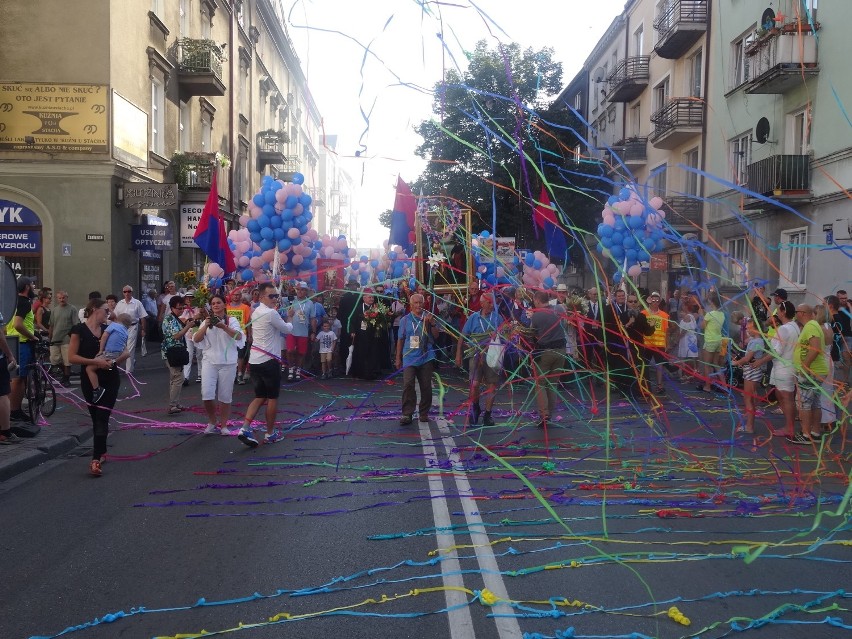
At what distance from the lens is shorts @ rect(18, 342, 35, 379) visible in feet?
33.1

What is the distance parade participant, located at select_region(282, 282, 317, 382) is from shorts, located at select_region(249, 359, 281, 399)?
5974 millimetres

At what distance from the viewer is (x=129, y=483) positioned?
7332 millimetres

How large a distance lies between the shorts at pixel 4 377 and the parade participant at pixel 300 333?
6.65 meters

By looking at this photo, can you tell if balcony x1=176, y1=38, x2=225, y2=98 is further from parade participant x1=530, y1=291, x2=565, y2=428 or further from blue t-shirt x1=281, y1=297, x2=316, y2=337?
parade participant x1=530, y1=291, x2=565, y2=428

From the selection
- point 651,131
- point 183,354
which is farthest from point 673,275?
point 183,354

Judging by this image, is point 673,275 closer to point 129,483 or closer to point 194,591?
point 129,483

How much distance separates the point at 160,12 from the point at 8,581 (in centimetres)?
2129

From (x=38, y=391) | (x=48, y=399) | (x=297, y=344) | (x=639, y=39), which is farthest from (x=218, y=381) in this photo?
(x=639, y=39)

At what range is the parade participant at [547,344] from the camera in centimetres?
1027

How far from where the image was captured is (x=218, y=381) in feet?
31.6

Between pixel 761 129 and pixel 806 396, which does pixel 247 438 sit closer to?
pixel 806 396

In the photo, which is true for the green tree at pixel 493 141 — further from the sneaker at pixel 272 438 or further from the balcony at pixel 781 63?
the sneaker at pixel 272 438

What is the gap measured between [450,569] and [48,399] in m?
8.11

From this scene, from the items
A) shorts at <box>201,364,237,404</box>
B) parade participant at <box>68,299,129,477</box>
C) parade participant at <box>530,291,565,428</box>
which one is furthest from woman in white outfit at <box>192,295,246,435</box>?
parade participant at <box>530,291,565,428</box>
